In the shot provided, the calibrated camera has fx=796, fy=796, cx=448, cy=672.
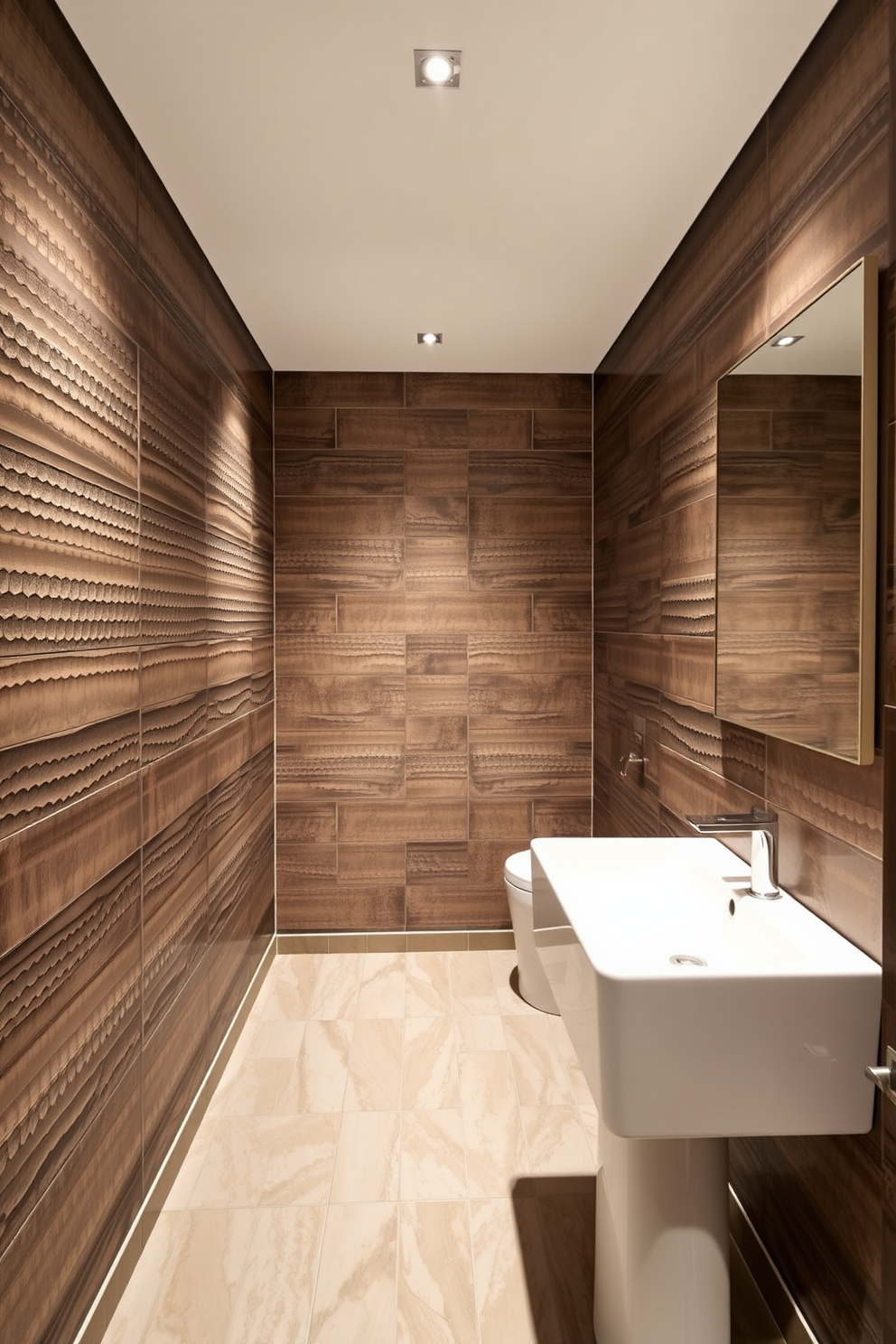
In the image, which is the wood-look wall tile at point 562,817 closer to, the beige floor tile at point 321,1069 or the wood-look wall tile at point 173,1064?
the beige floor tile at point 321,1069

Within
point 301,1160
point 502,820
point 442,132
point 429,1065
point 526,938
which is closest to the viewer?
point 442,132

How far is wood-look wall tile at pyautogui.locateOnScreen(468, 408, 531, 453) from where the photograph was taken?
341 cm

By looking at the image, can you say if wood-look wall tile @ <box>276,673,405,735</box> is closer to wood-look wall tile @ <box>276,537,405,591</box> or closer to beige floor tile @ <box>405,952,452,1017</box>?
wood-look wall tile @ <box>276,537,405,591</box>

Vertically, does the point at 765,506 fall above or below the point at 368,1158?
above

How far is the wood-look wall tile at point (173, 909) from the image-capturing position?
1.83 m

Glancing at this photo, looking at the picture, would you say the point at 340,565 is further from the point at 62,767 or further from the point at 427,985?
the point at 62,767

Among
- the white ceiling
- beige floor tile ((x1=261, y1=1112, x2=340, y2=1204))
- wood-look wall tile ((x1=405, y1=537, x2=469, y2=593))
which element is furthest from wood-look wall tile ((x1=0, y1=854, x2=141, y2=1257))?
wood-look wall tile ((x1=405, y1=537, x2=469, y2=593))

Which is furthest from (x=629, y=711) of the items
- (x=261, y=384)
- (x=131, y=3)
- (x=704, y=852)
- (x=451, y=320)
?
(x=131, y=3)

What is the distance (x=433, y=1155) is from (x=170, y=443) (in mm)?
1972

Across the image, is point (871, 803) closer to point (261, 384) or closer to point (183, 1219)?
point (183, 1219)

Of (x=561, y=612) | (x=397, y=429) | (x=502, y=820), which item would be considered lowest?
(x=502, y=820)

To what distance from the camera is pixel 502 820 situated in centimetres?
350

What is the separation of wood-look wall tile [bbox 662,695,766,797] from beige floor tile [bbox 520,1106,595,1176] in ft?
3.55

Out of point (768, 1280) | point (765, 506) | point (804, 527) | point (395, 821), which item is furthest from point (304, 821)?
point (804, 527)
